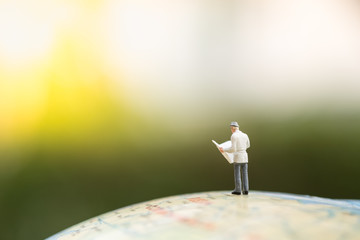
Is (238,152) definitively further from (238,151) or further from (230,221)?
(230,221)

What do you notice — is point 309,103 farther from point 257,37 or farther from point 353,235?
point 353,235

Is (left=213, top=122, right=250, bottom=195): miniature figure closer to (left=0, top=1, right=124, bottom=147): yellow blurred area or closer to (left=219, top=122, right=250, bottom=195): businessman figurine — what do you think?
(left=219, top=122, right=250, bottom=195): businessman figurine

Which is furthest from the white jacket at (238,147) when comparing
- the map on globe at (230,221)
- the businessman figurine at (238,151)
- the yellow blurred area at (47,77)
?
the yellow blurred area at (47,77)

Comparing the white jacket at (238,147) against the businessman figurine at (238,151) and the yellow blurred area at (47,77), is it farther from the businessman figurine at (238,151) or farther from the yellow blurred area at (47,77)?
the yellow blurred area at (47,77)

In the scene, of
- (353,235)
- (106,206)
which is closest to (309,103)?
(353,235)

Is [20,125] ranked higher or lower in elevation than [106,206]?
higher

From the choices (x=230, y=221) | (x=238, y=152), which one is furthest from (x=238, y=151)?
(x=230, y=221)

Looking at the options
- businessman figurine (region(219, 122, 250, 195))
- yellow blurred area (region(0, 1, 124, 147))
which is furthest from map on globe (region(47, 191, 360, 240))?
yellow blurred area (region(0, 1, 124, 147))

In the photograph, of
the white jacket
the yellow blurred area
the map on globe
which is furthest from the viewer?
the yellow blurred area
